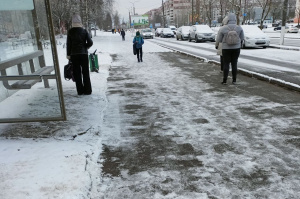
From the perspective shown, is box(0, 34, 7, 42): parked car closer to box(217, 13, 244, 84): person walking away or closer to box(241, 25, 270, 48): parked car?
box(217, 13, 244, 84): person walking away

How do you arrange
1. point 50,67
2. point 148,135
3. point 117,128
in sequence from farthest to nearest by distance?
1. point 50,67
2. point 117,128
3. point 148,135

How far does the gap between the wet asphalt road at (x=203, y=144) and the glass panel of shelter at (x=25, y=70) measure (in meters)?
1.17

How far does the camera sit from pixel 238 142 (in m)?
3.73

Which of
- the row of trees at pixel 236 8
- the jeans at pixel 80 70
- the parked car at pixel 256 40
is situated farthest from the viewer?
the row of trees at pixel 236 8

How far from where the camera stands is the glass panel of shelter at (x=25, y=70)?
4520mm

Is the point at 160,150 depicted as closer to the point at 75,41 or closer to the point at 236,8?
the point at 75,41

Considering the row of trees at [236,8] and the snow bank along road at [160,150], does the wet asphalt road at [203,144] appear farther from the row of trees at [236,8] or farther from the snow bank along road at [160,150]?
the row of trees at [236,8]

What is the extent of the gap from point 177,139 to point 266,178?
1.37m

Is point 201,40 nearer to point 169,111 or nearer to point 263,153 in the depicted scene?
point 169,111

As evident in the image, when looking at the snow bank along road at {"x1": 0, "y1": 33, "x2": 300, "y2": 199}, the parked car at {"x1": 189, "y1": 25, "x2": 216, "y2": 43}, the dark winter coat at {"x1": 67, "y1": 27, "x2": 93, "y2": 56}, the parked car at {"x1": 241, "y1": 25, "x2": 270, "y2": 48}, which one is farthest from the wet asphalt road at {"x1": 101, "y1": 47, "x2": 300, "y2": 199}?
the parked car at {"x1": 189, "y1": 25, "x2": 216, "y2": 43}

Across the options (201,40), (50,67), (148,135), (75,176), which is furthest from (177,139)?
(201,40)

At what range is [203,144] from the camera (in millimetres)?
3707

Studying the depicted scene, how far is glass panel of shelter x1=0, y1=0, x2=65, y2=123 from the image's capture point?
452cm

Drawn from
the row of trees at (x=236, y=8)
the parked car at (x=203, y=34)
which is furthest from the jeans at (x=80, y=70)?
the parked car at (x=203, y=34)
